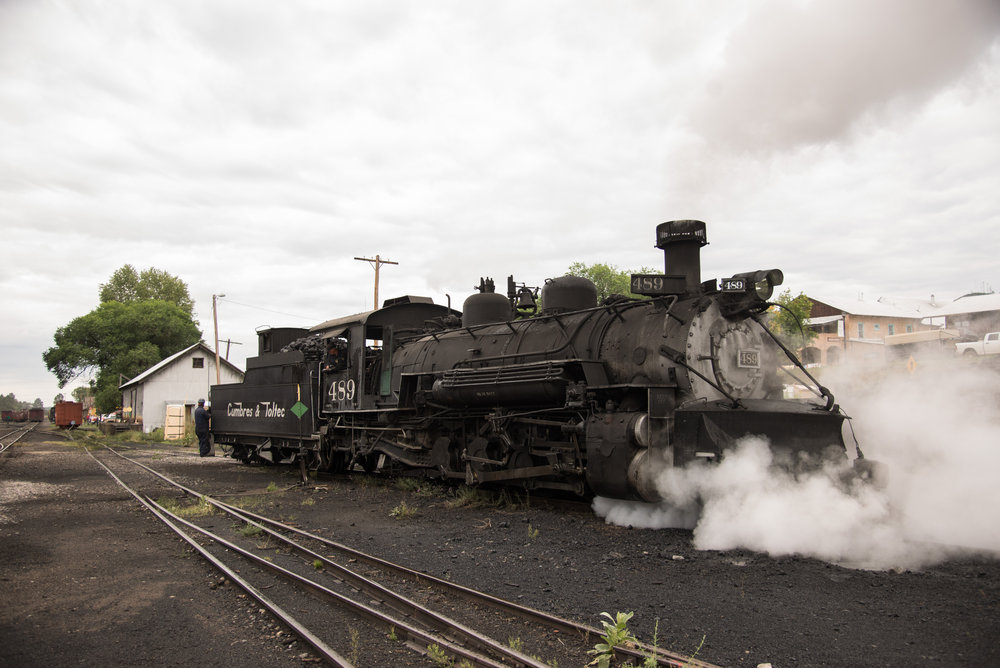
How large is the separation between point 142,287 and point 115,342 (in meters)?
15.2

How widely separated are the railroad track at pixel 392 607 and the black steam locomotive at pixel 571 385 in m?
2.49

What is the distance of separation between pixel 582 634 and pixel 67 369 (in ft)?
197

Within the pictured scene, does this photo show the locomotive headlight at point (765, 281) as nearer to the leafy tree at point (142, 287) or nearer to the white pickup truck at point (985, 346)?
the white pickup truck at point (985, 346)

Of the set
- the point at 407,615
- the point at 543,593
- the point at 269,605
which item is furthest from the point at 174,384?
the point at 543,593

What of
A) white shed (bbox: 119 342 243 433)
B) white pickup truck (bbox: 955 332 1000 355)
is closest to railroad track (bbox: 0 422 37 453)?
white shed (bbox: 119 342 243 433)

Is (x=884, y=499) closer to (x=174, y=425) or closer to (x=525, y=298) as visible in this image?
(x=525, y=298)

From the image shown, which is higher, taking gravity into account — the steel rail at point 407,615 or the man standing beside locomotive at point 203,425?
the man standing beside locomotive at point 203,425

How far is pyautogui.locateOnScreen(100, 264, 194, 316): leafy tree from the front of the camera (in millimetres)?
62750

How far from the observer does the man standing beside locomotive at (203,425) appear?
17906 mm

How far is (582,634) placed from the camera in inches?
162

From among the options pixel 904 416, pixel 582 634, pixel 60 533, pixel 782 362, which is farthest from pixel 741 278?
pixel 60 533

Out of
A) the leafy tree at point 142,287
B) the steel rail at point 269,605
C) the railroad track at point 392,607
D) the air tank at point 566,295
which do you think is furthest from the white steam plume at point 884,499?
the leafy tree at point 142,287

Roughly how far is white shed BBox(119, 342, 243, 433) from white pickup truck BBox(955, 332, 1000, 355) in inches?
1466

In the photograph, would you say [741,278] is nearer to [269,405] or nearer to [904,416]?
[904,416]
